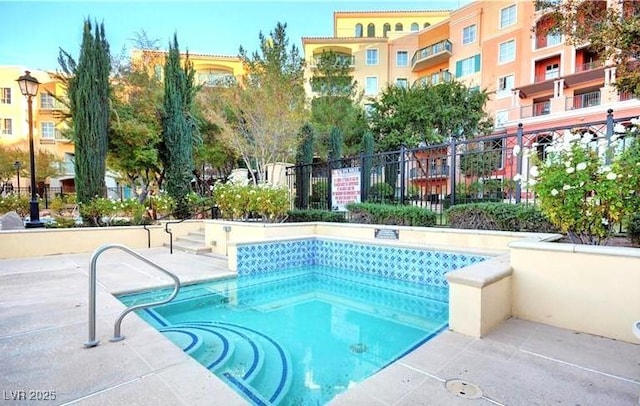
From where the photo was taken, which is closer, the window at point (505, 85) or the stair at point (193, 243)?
the stair at point (193, 243)

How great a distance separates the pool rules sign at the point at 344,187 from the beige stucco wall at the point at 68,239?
5388mm

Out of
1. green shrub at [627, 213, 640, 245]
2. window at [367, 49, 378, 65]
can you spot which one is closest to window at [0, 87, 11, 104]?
window at [367, 49, 378, 65]

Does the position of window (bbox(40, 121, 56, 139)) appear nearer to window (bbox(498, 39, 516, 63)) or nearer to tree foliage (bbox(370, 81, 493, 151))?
tree foliage (bbox(370, 81, 493, 151))

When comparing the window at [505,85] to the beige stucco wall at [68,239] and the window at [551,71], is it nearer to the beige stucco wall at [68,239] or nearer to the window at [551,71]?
the window at [551,71]

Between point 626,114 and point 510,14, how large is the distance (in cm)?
1173

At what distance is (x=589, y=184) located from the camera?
3766 millimetres

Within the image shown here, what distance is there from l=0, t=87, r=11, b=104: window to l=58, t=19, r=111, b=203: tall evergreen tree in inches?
983

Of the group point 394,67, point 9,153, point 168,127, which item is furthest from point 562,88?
point 9,153

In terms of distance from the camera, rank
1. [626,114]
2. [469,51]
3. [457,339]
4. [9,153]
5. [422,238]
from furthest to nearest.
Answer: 1. [469,51]
2. [9,153]
3. [626,114]
4. [422,238]
5. [457,339]

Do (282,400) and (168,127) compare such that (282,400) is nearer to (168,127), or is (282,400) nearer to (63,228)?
(63,228)

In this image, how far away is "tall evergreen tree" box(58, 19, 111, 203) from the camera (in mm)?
9836

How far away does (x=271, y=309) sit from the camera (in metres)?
4.77

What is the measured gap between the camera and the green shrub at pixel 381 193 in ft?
27.1

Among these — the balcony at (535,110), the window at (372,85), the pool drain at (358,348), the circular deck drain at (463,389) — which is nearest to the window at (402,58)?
the window at (372,85)
